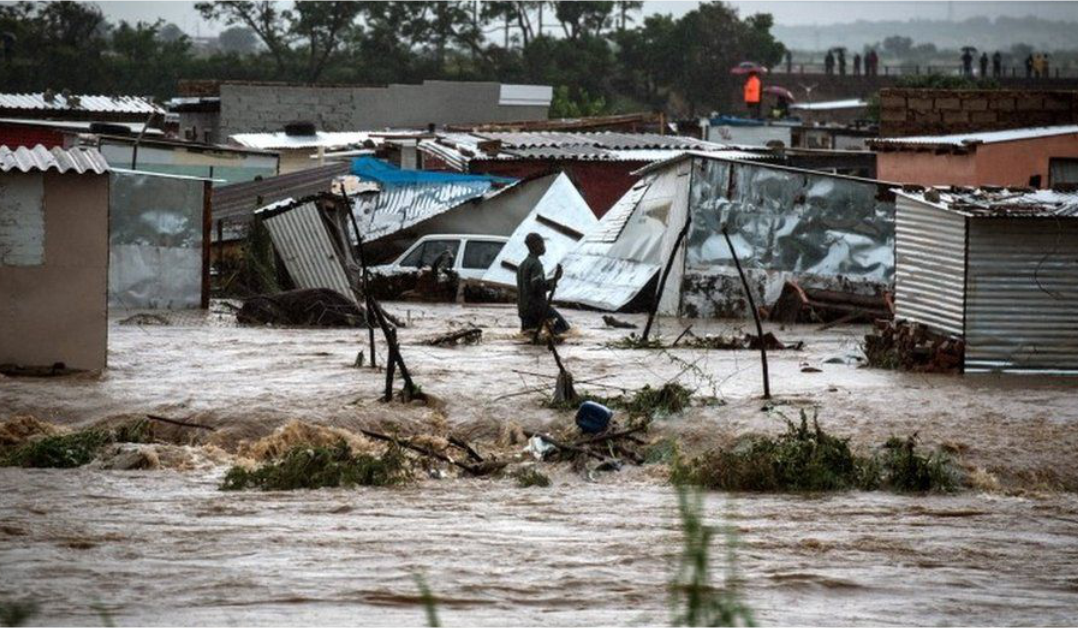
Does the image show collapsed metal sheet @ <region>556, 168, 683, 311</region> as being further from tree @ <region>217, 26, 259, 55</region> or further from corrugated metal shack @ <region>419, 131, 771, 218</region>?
tree @ <region>217, 26, 259, 55</region>

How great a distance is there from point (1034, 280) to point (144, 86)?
49.2m

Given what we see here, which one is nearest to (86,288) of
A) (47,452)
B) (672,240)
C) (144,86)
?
(47,452)

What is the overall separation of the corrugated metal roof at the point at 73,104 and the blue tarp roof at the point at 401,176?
5965mm

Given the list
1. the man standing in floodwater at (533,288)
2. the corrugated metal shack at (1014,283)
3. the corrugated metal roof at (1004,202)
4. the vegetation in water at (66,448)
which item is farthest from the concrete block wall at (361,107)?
the vegetation in water at (66,448)

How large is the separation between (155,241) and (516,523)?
13670 millimetres

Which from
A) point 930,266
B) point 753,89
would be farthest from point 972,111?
point 753,89

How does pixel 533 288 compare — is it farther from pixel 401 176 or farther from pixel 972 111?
pixel 972 111

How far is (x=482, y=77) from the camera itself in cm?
6488

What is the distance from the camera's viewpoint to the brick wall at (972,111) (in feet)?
101

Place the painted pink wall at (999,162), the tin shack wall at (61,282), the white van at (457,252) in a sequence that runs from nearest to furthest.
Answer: the tin shack wall at (61,282) → the painted pink wall at (999,162) → the white van at (457,252)

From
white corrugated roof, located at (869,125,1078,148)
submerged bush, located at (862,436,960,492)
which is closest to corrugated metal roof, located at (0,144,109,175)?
submerged bush, located at (862,436,960,492)

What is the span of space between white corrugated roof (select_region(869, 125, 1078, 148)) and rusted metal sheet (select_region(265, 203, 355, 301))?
882 centimetres

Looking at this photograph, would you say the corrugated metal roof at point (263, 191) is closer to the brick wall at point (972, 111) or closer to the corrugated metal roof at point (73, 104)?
the corrugated metal roof at point (73, 104)

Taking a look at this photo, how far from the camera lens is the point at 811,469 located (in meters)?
12.2
